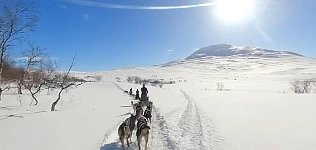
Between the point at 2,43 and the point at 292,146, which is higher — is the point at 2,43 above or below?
above

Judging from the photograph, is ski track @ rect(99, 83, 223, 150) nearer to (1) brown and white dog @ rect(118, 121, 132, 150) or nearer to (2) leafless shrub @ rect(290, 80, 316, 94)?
(1) brown and white dog @ rect(118, 121, 132, 150)

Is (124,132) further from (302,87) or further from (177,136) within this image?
(302,87)

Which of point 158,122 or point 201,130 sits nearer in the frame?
point 201,130

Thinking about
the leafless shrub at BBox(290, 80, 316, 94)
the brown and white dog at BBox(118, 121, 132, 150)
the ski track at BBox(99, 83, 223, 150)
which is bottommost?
the ski track at BBox(99, 83, 223, 150)

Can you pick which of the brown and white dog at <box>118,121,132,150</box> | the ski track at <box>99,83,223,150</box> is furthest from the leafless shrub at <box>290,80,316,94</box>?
the brown and white dog at <box>118,121,132,150</box>

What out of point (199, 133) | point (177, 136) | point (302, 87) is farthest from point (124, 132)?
point (302, 87)

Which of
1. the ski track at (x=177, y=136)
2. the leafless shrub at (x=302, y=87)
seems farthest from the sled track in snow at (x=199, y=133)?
the leafless shrub at (x=302, y=87)

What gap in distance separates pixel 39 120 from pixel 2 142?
12.3 feet

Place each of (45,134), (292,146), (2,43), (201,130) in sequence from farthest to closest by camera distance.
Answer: (2,43) → (201,130) → (45,134) → (292,146)

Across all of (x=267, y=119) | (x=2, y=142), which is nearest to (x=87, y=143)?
(x=2, y=142)

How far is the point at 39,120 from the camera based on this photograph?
12.4 meters

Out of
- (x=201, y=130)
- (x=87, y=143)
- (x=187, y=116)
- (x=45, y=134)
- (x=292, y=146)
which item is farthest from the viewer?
(x=187, y=116)

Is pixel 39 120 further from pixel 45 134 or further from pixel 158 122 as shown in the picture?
pixel 158 122

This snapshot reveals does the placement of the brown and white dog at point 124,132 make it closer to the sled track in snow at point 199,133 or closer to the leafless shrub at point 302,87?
the sled track in snow at point 199,133
